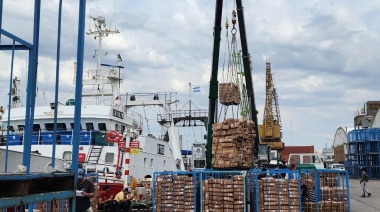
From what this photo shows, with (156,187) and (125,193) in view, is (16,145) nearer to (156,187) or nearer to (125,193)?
(125,193)

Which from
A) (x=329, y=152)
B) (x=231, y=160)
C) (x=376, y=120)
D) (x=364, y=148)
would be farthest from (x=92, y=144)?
(x=329, y=152)

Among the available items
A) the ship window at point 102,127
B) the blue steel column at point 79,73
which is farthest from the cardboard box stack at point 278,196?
the ship window at point 102,127

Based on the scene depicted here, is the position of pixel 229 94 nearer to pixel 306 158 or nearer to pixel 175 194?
→ pixel 175 194

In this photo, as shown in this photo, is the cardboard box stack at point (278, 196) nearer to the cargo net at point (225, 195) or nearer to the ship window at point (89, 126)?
the cargo net at point (225, 195)

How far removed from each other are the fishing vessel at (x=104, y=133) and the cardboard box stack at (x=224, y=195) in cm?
526

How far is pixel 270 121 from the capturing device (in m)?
54.0

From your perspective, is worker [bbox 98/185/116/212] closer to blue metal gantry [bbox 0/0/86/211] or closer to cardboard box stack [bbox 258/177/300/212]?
cardboard box stack [bbox 258/177/300/212]

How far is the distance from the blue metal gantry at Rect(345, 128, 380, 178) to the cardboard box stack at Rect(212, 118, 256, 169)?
3109 cm

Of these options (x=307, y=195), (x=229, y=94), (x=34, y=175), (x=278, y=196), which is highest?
(x=229, y=94)

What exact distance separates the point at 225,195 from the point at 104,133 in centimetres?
1223

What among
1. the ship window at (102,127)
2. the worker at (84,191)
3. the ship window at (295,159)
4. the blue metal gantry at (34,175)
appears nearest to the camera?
the blue metal gantry at (34,175)

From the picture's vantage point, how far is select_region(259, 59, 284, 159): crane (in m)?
49.9

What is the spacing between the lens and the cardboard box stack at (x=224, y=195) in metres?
13.4

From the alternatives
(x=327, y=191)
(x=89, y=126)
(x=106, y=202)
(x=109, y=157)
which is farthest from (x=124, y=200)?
(x=89, y=126)
